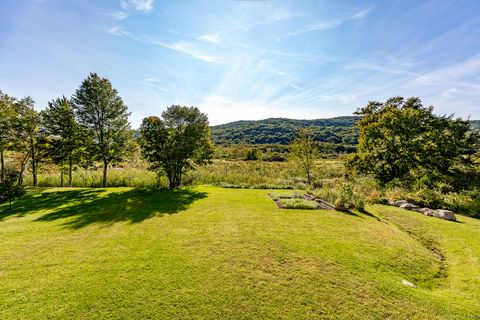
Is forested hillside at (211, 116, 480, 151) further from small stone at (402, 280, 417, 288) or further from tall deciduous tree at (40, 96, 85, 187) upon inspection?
small stone at (402, 280, 417, 288)

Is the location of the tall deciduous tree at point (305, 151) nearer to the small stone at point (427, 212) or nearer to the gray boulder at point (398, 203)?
the gray boulder at point (398, 203)

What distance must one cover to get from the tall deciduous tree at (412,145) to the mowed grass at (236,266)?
9.63 m

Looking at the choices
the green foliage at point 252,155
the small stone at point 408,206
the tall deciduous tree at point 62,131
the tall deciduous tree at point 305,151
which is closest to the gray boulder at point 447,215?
the small stone at point 408,206

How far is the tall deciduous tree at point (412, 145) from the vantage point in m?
16.5

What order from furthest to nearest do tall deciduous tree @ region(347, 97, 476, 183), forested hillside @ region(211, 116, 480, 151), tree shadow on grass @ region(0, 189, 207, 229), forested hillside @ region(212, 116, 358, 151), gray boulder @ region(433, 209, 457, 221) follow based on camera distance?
1. forested hillside @ region(212, 116, 358, 151)
2. forested hillside @ region(211, 116, 480, 151)
3. tall deciduous tree @ region(347, 97, 476, 183)
4. gray boulder @ region(433, 209, 457, 221)
5. tree shadow on grass @ region(0, 189, 207, 229)

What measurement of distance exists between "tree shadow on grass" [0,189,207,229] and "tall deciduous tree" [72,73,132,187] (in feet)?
13.4

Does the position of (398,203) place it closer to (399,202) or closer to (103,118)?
(399,202)

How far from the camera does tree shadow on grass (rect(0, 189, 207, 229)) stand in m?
9.28

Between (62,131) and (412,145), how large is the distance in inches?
1136

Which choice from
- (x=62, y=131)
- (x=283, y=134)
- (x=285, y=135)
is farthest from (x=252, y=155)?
(x=283, y=134)

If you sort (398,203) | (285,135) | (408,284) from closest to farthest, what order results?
(408,284) < (398,203) < (285,135)

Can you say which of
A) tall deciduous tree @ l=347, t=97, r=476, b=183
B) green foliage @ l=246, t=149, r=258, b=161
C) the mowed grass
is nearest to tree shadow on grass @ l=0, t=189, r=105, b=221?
the mowed grass

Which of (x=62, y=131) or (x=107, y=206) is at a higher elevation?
(x=62, y=131)

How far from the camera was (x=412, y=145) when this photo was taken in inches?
695
